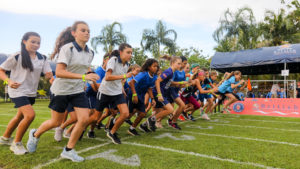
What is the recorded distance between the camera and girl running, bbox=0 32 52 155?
3301 millimetres

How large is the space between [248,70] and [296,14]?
8.77m

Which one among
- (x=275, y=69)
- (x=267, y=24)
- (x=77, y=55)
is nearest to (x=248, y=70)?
(x=275, y=69)

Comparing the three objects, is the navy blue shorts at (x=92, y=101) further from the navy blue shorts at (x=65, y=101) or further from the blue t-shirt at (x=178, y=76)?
the blue t-shirt at (x=178, y=76)

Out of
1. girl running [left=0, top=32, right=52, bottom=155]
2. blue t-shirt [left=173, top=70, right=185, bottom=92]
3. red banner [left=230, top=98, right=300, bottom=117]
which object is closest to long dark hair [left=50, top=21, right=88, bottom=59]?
girl running [left=0, top=32, right=52, bottom=155]

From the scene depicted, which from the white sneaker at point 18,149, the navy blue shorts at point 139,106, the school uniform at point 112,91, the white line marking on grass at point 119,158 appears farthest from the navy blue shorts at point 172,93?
the white sneaker at point 18,149

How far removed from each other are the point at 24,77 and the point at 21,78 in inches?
2.0

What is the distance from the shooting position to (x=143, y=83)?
16.5 feet

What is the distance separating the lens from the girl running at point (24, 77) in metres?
3.30

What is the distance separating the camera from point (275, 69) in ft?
57.3

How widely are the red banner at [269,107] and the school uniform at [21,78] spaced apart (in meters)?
9.00

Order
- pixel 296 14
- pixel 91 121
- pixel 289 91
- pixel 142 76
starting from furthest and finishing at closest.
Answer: pixel 296 14 < pixel 289 91 < pixel 142 76 < pixel 91 121

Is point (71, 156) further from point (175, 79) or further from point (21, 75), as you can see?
point (175, 79)

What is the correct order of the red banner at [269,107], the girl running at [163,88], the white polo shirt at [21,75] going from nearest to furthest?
the white polo shirt at [21,75] < the girl running at [163,88] < the red banner at [269,107]

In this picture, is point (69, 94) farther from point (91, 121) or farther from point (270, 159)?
point (270, 159)
